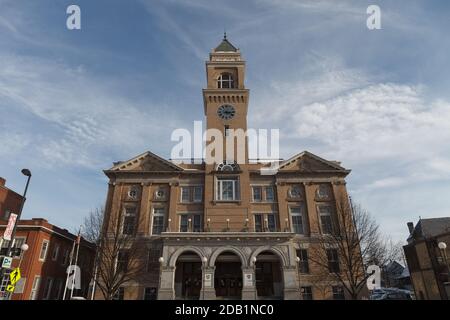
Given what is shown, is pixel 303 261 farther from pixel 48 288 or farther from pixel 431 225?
pixel 48 288

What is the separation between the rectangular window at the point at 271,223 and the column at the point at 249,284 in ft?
21.8

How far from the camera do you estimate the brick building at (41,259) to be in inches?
1148

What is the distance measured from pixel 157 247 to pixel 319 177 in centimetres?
2240

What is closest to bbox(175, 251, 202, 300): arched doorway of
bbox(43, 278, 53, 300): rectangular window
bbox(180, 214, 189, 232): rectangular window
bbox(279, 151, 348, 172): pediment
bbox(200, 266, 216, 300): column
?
bbox(200, 266, 216, 300): column

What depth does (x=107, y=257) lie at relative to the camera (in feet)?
99.2

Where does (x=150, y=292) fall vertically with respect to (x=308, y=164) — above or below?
below

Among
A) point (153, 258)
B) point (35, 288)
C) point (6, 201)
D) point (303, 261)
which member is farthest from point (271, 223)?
point (6, 201)

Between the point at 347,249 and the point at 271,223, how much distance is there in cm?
903

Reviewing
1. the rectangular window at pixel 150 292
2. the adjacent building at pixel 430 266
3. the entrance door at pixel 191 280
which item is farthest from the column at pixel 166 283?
the adjacent building at pixel 430 266

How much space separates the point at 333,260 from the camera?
108ft

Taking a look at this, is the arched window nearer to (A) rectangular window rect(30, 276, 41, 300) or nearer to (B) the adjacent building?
(A) rectangular window rect(30, 276, 41, 300)

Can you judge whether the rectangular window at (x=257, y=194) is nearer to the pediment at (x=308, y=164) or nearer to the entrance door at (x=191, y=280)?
the pediment at (x=308, y=164)

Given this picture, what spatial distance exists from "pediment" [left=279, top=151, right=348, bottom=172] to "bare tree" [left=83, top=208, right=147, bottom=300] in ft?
68.2
